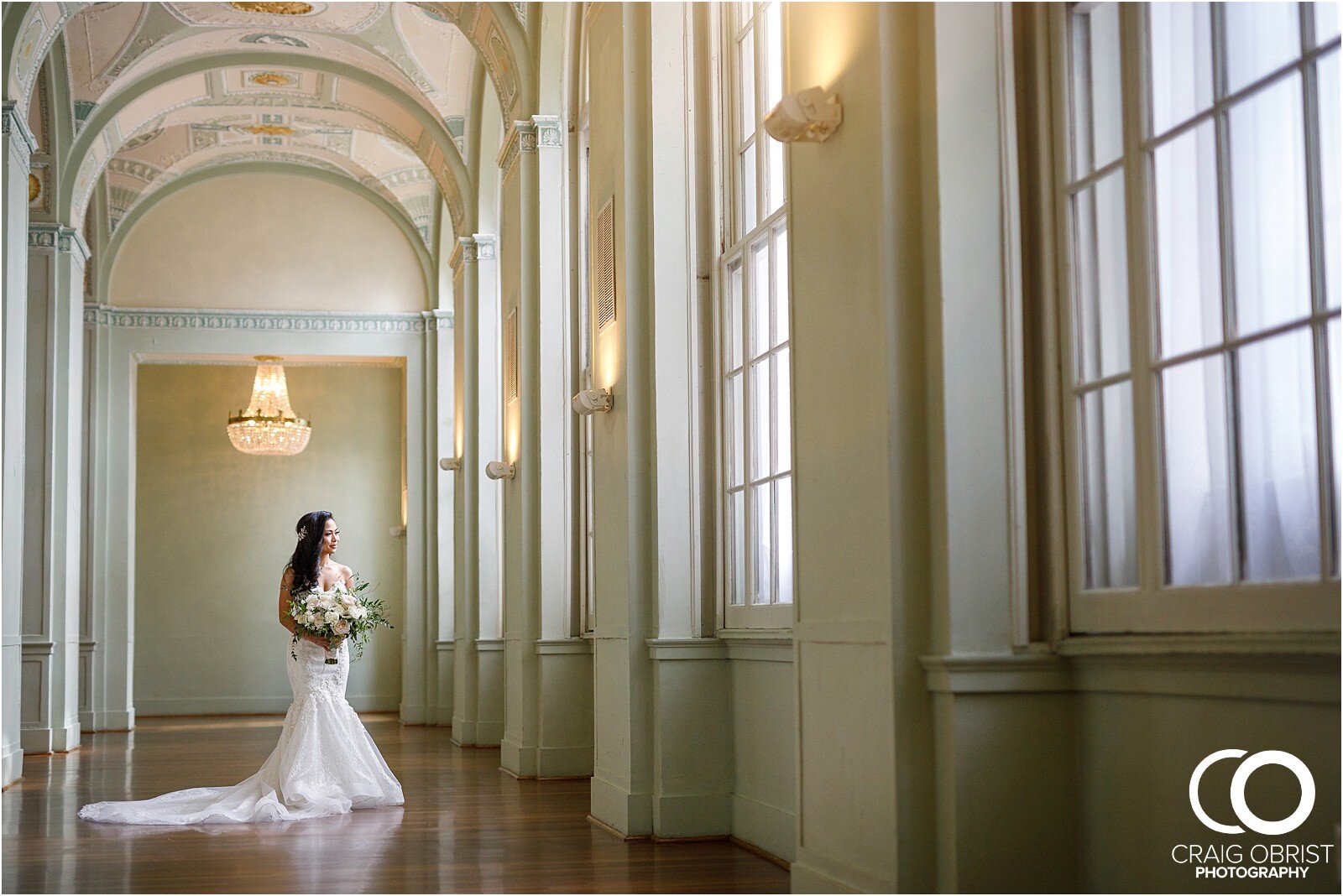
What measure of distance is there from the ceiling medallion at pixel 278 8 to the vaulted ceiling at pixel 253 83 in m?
0.02

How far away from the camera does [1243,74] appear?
339cm

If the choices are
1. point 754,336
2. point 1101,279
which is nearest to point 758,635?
point 754,336

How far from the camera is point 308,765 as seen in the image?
8.85 m

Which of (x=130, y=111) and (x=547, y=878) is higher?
(x=130, y=111)

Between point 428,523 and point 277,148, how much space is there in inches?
205

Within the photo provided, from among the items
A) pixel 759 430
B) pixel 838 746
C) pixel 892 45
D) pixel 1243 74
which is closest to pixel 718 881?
pixel 838 746

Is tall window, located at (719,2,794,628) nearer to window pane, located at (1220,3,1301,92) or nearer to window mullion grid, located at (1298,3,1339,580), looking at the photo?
window pane, located at (1220,3,1301,92)

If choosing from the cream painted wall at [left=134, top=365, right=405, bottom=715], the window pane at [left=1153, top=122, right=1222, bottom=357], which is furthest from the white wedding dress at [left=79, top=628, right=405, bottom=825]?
the cream painted wall at [left=134, top=365, right=405, bottom=715]

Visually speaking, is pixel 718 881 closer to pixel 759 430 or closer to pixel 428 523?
pixel 759 430

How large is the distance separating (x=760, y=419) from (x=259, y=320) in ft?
43.1

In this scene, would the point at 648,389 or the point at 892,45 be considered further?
the point at 648,389

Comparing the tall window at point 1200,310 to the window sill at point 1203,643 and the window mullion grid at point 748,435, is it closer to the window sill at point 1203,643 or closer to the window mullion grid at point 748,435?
the window sill at point 1203,643

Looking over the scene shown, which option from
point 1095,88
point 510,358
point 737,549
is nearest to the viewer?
point 1095,88

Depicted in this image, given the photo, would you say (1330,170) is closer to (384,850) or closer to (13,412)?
(384,850)
